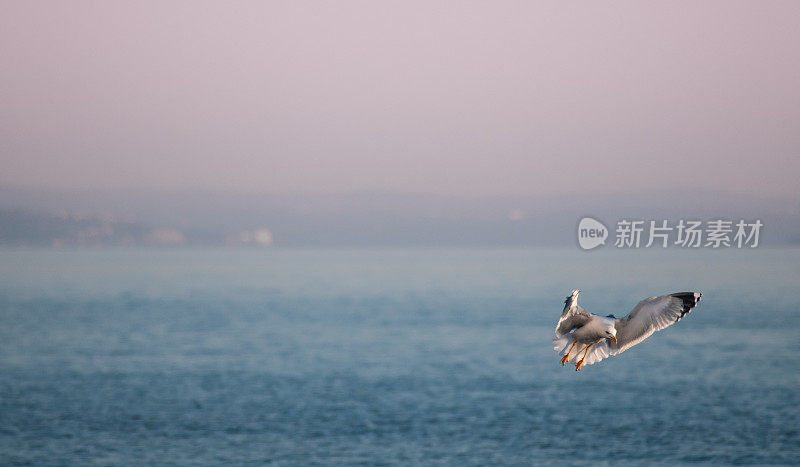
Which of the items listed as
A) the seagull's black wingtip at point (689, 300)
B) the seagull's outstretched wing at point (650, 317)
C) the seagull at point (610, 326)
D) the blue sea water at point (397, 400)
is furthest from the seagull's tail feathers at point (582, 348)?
the blue sea water at point (397, 400)

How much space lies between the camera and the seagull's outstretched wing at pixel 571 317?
655 cm

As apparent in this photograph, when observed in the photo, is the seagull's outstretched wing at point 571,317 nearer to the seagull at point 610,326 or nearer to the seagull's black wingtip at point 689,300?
the seagull at point 610,326

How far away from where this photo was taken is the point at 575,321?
6.92 meters

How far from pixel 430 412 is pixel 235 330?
89.1m

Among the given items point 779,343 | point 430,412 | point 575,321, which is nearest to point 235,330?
point 430,412

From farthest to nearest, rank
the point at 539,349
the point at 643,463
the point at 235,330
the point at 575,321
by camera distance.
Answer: the point at 235,330
the point at 539,349
the point at 643,463
the point at 575,321

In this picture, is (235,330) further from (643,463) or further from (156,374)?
(643,463)

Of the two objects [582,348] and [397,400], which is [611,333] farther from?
[397,400]

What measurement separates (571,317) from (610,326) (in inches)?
15.8

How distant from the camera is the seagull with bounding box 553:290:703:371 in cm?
650

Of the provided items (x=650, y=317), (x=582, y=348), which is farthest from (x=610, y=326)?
(x=650, y=317)

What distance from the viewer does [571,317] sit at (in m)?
6.88

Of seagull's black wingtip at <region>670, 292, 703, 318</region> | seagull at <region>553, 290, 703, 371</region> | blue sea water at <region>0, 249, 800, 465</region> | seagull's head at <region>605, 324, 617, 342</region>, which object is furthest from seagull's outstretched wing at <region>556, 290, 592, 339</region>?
blue sea water at <region>0, 249, 800, 465</region>

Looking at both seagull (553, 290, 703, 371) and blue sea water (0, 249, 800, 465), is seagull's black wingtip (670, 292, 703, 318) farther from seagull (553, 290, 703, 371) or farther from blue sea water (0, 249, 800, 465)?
blue sea water (0, 249, 800, 465)
